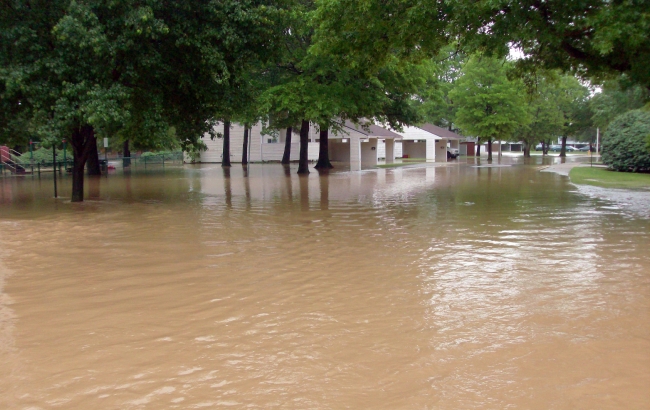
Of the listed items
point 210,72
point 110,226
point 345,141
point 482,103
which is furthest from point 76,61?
point 482,103

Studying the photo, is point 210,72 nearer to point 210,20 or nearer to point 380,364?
point 210,20

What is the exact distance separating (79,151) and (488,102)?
4366cm

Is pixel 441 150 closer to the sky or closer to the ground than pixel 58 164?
closer to the sky

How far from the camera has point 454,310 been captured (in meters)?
6.68

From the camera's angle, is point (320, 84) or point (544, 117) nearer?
point (320, 84)

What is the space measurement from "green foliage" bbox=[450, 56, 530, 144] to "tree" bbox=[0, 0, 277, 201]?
40.9 metres

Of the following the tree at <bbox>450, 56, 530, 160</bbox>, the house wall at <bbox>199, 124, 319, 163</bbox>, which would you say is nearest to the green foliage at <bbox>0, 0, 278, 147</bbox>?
the house wall at <bbox>199, 124, 319, 163</bbox>

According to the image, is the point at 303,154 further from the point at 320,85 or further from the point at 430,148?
the point at 430,148

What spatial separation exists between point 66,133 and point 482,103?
45.6 m

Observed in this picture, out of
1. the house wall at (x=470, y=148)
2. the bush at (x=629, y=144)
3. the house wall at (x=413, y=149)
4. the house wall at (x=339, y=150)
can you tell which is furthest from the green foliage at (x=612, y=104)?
the house wall at (x=470, y=148)

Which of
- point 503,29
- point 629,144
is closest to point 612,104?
point 629,144

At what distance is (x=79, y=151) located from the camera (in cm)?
1816

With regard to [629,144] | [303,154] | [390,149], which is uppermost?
[390,149]

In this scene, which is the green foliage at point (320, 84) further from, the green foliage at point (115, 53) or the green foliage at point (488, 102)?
the green foliage at point (488, 102)
